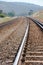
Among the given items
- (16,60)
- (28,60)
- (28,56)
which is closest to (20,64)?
(16,60)

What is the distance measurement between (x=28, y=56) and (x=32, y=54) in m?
0.55

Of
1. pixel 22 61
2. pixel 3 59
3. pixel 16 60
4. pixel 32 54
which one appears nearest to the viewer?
pixel 16 60

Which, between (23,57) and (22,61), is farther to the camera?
Result: (23,57)

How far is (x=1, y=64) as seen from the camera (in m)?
7.57

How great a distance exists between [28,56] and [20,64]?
1.46m

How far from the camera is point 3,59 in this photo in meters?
8.55

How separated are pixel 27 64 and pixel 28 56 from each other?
1.27 meters

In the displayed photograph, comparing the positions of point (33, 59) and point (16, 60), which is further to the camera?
point (33, 59)

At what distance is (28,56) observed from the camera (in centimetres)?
895

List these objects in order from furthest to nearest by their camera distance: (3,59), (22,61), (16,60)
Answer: (3,59), (22,61), (16,60)

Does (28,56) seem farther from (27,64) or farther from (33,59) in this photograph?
(27,64)

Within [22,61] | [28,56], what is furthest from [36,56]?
[22,61]

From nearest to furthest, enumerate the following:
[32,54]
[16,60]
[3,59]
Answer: [16,60] → [3,59] → [32,54]

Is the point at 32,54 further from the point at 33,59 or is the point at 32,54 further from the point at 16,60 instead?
the point at 16,60
